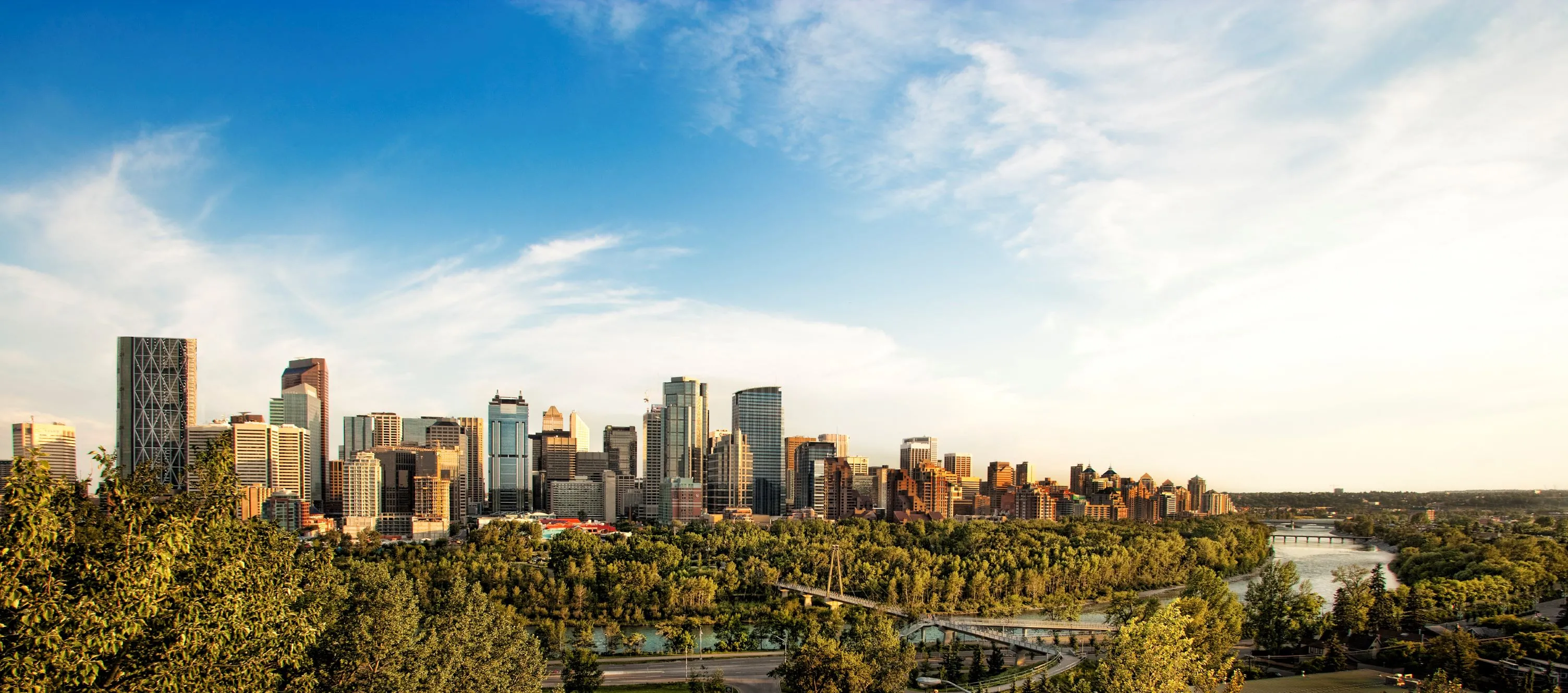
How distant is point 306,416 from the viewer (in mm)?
107188

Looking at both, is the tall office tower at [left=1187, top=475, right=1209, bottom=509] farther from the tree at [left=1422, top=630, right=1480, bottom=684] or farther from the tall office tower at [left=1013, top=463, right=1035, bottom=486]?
the tree at [left=1422, top=630, right=1480, bottom=684]

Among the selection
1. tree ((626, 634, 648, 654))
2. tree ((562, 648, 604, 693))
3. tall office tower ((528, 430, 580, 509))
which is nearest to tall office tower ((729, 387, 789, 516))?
tall office tower ((528, 430, 580, 509))

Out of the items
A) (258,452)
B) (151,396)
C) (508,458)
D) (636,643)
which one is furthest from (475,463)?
(636,643)

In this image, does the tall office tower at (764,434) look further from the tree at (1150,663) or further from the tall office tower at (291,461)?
the tree at (1150,663)

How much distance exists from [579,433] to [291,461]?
165ft

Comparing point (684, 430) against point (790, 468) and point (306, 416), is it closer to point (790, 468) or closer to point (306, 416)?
point (790, 468)

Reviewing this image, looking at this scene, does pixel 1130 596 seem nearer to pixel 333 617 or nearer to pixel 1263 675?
pixel 1263 675

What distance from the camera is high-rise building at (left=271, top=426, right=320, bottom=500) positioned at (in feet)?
294

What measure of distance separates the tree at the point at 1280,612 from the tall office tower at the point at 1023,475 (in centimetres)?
7720

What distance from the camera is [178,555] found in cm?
711

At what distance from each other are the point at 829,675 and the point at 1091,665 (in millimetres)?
7266

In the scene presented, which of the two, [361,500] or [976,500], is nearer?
[361,500]

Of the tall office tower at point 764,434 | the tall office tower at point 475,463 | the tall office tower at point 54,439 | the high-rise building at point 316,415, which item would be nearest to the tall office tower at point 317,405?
the high-rise building at point 316,415

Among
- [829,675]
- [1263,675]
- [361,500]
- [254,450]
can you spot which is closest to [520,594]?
[829,675]
